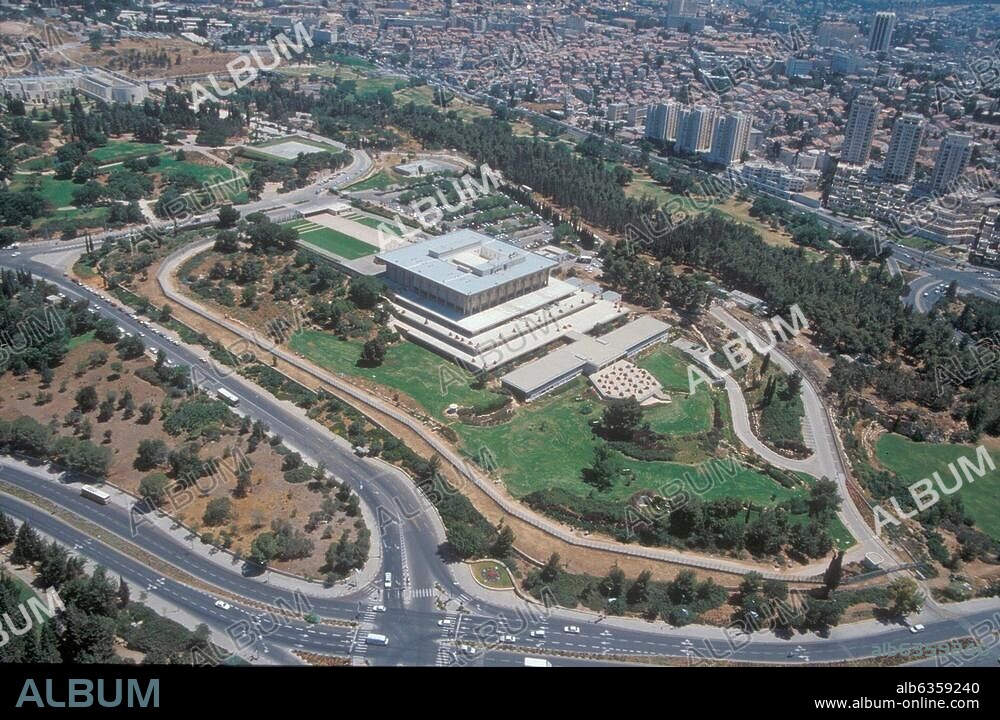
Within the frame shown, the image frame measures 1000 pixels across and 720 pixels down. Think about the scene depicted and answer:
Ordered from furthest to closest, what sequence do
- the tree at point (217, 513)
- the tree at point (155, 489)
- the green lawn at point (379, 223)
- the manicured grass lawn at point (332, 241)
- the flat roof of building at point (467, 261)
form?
the green lawn at point (379, 223) < the manicured grass lawn at point (332, 241) < the flat roof of building at point (467, 261) < the tree at point (155, 489) < the tree at point (217, 513)

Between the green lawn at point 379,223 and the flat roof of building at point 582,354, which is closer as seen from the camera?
the flat roof of building at point 582,354

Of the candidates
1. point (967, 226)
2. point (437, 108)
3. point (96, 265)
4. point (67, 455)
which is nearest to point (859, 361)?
point (967, 226)

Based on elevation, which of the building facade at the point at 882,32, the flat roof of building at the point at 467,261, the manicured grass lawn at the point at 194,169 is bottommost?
the manicured grass lawn at the point at 194,169

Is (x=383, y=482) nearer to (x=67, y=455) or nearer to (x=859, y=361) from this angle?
(x=67, y=455)

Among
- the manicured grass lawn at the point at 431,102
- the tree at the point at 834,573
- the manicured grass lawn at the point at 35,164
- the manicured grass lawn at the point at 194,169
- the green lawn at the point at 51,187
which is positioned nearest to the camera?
the tree at the point at 834,573

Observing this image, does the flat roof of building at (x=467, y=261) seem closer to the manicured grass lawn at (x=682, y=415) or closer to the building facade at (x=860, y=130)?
the manicured grass lawn at (x=682, y=415)

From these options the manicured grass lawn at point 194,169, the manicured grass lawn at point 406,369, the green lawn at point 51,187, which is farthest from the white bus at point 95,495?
the manicured grass lawn at point 194,169

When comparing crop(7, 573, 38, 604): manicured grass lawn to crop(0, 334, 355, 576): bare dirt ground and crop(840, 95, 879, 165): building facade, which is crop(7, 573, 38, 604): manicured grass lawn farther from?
crop(840, 95, 879, 165): building facade

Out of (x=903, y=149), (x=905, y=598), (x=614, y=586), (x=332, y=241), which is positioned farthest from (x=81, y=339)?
(x=903, y=149)
